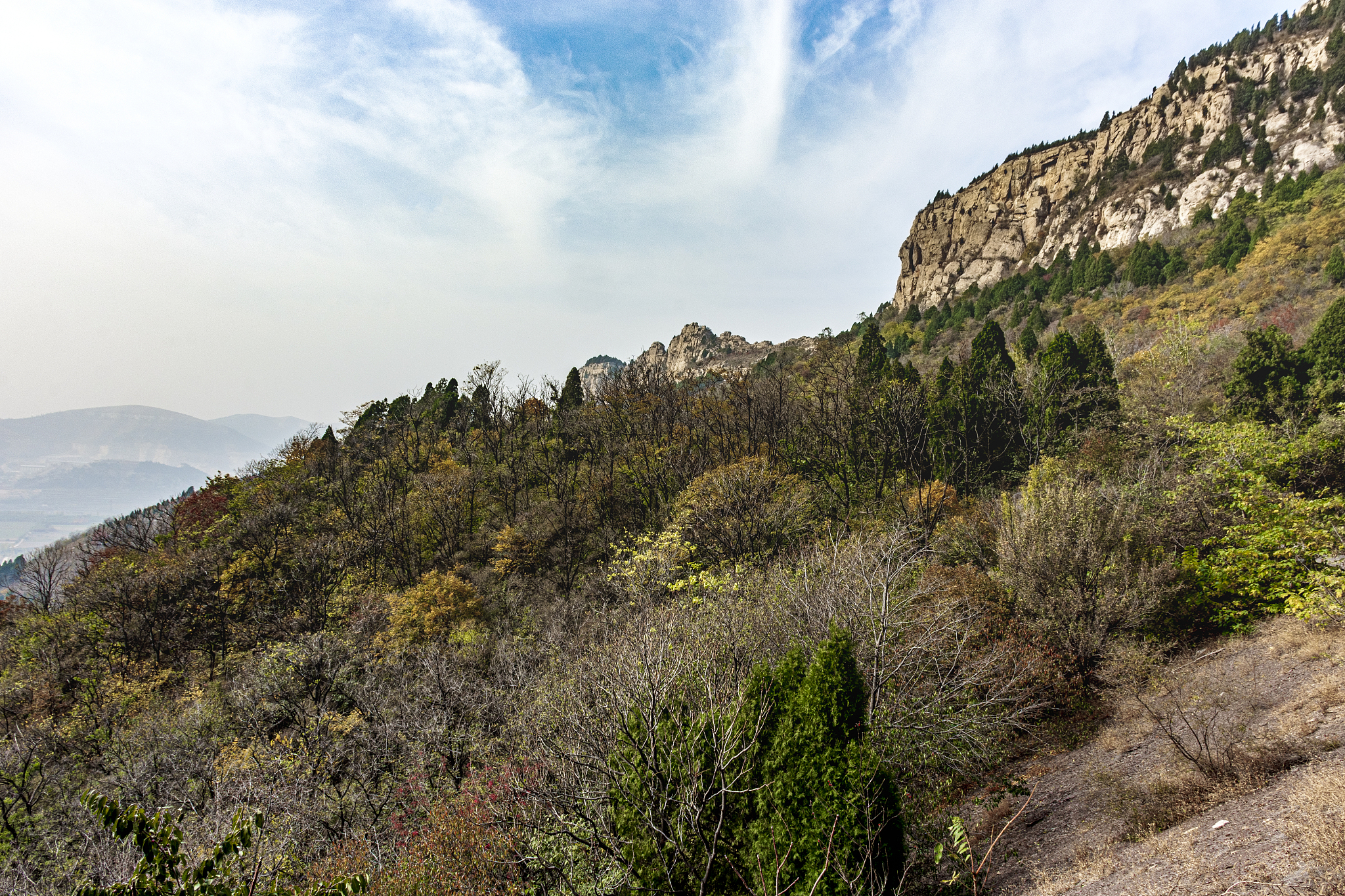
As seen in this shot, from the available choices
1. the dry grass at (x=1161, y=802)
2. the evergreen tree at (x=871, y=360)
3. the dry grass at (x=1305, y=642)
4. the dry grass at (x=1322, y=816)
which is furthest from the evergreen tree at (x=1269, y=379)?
the dry grass at (x=1322, y=816)

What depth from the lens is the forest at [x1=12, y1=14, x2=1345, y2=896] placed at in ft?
21.9

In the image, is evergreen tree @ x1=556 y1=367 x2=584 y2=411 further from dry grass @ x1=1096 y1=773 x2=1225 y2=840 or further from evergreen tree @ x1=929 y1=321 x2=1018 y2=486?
dry grass @ x1=1096 y1=773 x2=1225 y2=840

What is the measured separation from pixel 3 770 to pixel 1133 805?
24.0m

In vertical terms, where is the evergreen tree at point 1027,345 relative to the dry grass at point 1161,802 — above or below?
above

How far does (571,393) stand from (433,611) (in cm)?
Result: 2610

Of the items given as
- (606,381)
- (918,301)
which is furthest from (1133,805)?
(918,301)

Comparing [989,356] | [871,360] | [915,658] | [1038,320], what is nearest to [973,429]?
[989,356]

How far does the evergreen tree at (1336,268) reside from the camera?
25.8m

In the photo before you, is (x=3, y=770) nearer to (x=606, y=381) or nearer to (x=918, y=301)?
(x=606, y=381)

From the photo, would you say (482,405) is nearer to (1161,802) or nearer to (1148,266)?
(1161,802)

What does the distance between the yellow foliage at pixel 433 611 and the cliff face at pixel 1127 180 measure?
66.2 m

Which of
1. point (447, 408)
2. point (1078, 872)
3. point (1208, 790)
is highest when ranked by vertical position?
point (447, 408)

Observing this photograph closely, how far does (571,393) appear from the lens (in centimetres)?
4281

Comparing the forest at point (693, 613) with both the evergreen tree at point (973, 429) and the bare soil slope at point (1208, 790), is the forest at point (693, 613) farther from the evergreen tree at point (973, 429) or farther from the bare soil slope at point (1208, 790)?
the bare soil slope at point (1208, 790)
